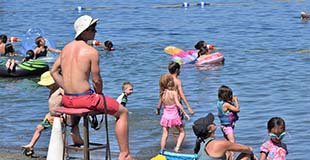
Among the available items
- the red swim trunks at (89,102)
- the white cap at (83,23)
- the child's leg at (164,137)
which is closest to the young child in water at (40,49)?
the child's leg at (164,137)

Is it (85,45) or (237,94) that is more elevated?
(85,45)

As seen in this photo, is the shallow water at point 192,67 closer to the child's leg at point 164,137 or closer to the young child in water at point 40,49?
the child's leg at point 164,137

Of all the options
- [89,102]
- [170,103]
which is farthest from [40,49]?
[89,102]

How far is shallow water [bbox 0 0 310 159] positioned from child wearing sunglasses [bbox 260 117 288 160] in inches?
128

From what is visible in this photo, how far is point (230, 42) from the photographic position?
2803 cm

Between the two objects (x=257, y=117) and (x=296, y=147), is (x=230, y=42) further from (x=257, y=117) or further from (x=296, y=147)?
(x=296, y=147)

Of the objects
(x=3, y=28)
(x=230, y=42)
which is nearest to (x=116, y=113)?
(x=230, y=42)

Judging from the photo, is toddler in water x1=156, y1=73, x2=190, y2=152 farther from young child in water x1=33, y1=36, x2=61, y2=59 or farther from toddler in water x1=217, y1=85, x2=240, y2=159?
young child in water x1=33, y1=36, x2=61, y2=59

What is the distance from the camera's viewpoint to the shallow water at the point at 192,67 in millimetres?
13562

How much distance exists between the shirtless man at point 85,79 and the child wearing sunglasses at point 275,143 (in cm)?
151

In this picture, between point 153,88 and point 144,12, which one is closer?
point 153,88

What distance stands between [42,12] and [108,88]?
25806 mm

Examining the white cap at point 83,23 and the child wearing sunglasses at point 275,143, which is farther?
the child wearing sunglasses at point 275,143

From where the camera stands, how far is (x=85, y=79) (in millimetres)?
7984
